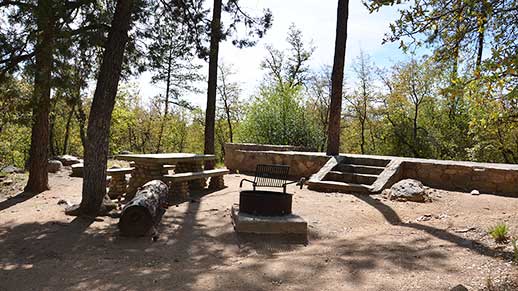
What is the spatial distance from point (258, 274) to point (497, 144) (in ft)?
38.5

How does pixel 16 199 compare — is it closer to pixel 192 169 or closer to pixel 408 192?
pixel 192 169

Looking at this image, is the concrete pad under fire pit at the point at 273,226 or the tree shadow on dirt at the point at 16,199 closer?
the concrete pad under fire pit at the point at 273,226

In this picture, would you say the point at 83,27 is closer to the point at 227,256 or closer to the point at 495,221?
the point at 227,256

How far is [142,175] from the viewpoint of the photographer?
733 centimetres

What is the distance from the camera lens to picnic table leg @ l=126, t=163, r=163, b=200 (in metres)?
7.28

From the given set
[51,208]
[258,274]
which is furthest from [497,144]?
[51,208]

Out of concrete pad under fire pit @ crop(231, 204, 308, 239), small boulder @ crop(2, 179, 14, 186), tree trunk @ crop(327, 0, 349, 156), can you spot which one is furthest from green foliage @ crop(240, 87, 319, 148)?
concrete pad under fire pit @ crop(231, 204, 308, 239)

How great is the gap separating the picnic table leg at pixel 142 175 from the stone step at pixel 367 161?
13.8ft

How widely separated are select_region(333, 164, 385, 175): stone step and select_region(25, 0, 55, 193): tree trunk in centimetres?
586

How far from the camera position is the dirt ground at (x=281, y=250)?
3.36 m

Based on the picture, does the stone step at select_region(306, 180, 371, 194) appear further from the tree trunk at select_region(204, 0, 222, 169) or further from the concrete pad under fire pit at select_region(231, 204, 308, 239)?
the tree trunk at select_region(204, 0, 222, 169)

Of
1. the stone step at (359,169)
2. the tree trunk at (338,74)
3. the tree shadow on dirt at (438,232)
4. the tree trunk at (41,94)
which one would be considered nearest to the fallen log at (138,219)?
the tree trunk at (41,94)

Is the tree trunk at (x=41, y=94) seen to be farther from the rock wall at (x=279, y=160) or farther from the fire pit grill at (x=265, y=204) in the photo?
the rock wall at (x=279, y=160)

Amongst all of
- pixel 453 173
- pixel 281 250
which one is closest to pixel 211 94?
pixel 281 250
